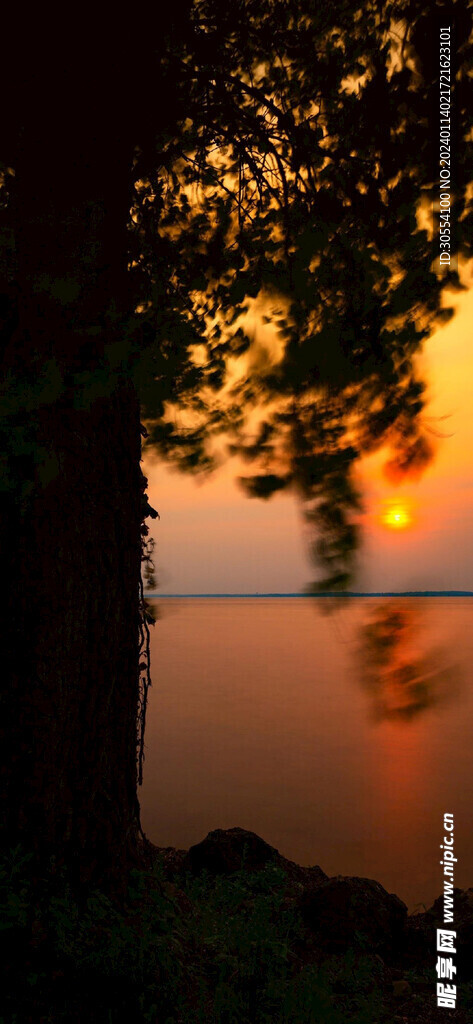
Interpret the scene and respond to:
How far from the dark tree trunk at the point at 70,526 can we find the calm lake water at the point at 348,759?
1.46 metres

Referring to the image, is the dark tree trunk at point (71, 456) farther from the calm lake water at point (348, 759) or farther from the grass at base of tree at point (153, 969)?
the calm lake water at point (348, 759)

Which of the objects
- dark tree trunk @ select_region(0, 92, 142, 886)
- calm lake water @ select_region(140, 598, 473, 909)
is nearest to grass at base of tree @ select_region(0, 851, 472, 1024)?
dark tree trunk @ select_region(0, 92, 142, 886)

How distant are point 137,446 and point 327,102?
3.21 m

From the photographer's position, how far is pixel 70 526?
12.2ft

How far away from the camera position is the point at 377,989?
12.7 ft

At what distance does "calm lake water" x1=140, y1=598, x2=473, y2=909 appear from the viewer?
306cm

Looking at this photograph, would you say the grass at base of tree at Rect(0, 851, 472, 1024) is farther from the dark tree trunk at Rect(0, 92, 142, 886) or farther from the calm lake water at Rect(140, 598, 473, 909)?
the calm lake water at Rect(140, 598, 473, 909)

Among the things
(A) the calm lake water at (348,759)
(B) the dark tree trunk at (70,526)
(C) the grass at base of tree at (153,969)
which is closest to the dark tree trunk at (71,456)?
(B) the dark tree trunk at (70,526)

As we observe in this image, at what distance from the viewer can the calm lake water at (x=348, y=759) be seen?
3061 millimetres

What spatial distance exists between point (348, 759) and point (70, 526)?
36.7 ft

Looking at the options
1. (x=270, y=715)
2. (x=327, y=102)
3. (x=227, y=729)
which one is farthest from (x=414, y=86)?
(x=270, y=715)

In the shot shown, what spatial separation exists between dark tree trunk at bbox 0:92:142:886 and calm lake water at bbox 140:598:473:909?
57.6 inches

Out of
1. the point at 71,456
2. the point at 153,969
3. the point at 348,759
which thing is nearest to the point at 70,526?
the point at 71,456

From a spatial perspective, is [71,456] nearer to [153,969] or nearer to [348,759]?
[153,969]
